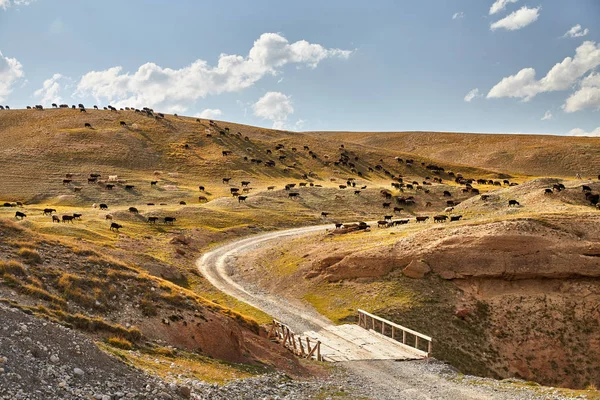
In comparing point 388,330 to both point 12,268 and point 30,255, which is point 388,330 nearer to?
point 30,255

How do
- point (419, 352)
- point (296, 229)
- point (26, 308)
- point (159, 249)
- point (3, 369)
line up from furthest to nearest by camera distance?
point (296, 229)
point (159, 249)
point (419, 352)
point (26, 308)
point (3, 369)

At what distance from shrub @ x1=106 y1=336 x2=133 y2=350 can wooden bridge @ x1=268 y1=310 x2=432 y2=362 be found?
11.7 metres

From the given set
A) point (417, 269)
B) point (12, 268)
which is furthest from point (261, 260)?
point (12, 268)

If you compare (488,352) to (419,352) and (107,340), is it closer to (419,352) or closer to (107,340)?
(419,352)

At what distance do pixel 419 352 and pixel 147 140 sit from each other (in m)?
126

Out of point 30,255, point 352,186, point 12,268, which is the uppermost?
point 352,186

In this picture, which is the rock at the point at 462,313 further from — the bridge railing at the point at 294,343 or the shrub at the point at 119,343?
the shrub at the point at 119,343

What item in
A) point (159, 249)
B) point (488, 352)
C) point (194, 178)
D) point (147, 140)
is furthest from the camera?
point (147, 140)

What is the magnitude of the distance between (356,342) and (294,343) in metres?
4.64

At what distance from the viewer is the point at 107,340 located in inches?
760

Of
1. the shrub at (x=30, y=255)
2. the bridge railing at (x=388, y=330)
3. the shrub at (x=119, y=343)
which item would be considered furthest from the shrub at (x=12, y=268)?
the bridge railing at (x=388, y=330)

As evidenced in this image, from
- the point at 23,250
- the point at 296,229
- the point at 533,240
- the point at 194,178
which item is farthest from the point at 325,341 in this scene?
the point at 194,178

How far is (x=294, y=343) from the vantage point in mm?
30016

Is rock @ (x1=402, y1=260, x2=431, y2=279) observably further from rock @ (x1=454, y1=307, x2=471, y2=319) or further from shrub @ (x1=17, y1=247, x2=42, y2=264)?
shrub @ (x1=17, y1=247, x2=42, y2=264)
